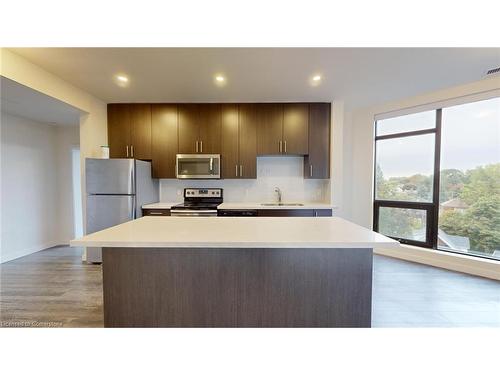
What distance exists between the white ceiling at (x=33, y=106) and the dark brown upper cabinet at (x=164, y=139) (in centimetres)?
108

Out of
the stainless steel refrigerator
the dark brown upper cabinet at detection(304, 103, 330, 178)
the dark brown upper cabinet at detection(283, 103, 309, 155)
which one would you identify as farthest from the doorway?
the dark brown upper cabinet at detection(304, 103, 330, 178)

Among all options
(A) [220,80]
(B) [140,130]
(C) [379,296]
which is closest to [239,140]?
(A) [220,80]

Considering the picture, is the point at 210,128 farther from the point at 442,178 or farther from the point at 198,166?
the point at 442,178

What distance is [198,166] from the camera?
3682 millimetres

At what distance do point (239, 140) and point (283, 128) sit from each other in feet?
2.42

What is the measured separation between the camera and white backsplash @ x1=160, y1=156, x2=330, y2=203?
13.3ft

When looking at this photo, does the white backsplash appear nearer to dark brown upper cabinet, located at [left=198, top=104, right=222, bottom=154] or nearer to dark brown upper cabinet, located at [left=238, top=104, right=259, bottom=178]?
dark brown upper cabinet, located at [left=238, top=104, right=259, bottom=178]

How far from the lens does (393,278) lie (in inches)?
116

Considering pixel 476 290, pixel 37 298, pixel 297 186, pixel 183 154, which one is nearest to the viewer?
pixel 37 298

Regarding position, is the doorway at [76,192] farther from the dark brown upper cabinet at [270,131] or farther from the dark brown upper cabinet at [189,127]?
the dark brown upper cabinet at [270,131]

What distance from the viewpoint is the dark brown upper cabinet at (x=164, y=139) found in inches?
146

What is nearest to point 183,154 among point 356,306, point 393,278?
point 356,306

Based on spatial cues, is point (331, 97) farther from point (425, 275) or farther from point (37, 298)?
point (37, 298)
